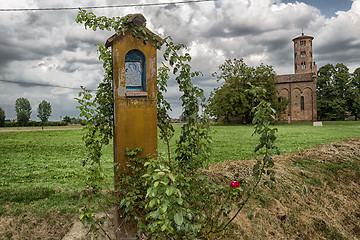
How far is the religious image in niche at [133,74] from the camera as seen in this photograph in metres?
3.27

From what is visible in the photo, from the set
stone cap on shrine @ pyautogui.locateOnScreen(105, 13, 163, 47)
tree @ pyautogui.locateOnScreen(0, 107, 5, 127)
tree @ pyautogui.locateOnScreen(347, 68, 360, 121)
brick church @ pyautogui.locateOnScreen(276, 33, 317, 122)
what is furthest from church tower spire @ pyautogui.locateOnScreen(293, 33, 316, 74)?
stone cap on shrine @ pyautogui.locateOnScreen(105, 13, 163, 47)

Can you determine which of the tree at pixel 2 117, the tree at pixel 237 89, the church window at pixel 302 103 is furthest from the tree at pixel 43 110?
the church window at pixel 302 103

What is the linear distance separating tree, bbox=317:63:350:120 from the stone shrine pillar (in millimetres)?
53717

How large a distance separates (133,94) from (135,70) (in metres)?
0.36

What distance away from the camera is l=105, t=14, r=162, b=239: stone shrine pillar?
316 cm

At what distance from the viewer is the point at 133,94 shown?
3150mm

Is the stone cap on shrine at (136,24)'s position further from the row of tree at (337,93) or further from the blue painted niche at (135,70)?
the row of tree at (337,93)

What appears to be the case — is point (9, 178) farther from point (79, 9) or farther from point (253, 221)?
point (253, 221)

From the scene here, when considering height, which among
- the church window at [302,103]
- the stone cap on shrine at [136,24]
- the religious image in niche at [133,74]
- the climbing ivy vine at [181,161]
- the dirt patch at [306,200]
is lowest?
the dirt patch at [306,200]

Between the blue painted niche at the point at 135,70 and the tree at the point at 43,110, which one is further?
the tree at the point at 43,110

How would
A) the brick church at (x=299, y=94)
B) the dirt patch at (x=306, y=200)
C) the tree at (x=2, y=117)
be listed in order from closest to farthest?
the dirt patch at (x=306, y=200) → the tree at (x=2, y=117) → the brick church at (x=299, y=94)

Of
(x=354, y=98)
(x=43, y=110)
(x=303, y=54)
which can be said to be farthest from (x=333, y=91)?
(x=43, y=110)

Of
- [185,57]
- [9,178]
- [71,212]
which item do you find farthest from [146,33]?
[9,178]

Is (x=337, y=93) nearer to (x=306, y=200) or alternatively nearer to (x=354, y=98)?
(x=354, y=98)
